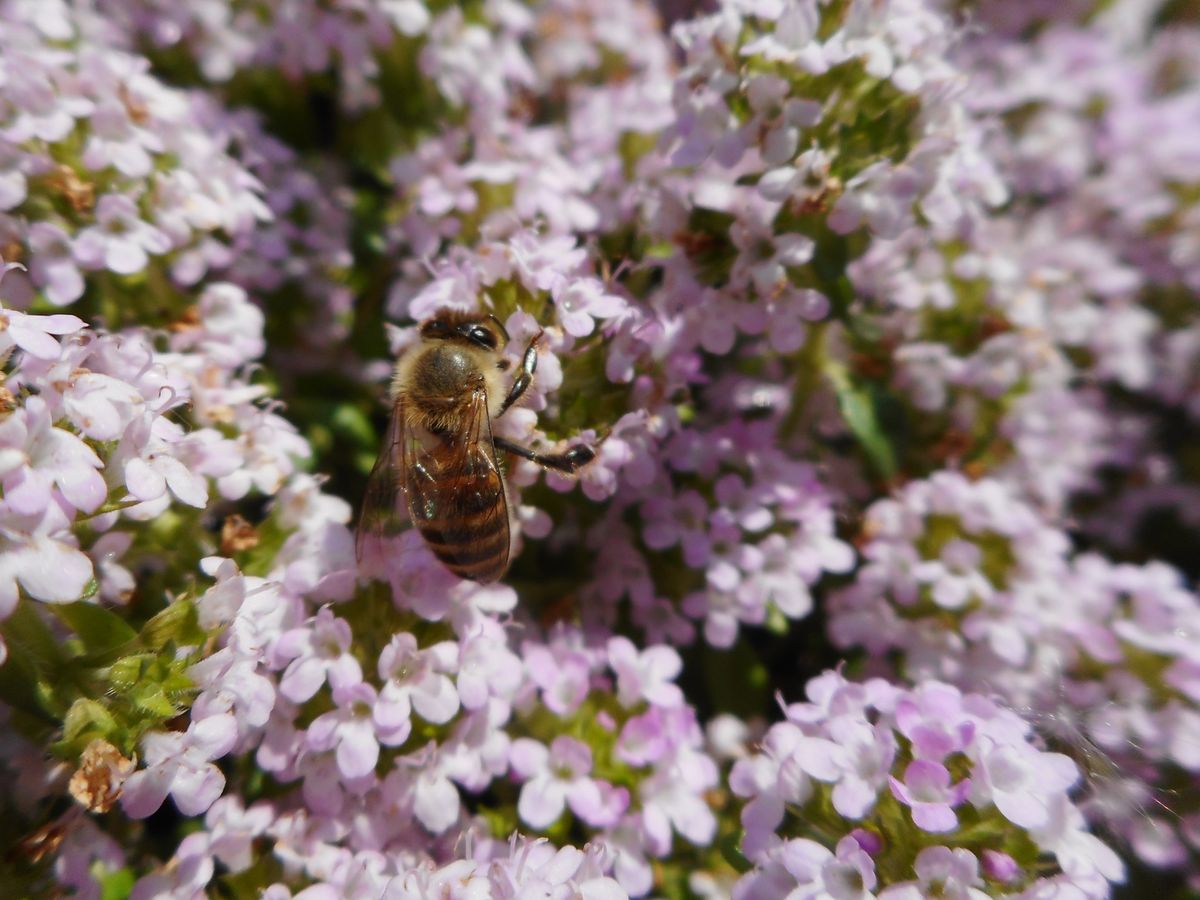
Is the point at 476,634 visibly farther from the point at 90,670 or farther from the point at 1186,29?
the point at 1186,29

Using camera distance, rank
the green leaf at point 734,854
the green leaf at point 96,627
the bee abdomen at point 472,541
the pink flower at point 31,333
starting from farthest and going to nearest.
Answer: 1. the green leaf at point 734,854
2. the bee abdomen at point 472,541
3. the green leaf at point 96,627
4. the pink flower at point 31,333

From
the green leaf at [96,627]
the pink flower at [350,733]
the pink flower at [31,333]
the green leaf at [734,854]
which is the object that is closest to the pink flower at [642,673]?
the green leaf at [734,854]

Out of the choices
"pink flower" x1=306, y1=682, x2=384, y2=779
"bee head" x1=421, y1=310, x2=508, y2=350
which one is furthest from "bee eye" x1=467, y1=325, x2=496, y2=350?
"pink flower" x1=306, y1=682, x2=384, y2=779

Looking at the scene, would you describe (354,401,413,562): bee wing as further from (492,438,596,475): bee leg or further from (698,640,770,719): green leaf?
(698,640,770,719): green leaf

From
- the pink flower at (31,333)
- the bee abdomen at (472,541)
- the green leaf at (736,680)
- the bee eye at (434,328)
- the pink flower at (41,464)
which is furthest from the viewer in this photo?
the green leaf at (736,680)

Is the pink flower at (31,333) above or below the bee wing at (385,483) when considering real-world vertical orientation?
above

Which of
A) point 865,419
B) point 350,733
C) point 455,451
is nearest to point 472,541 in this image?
point 455,451

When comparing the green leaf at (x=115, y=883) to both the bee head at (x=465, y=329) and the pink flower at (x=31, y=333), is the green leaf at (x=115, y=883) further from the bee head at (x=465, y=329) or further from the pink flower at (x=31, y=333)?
the bee head at (x=465, y=329)
